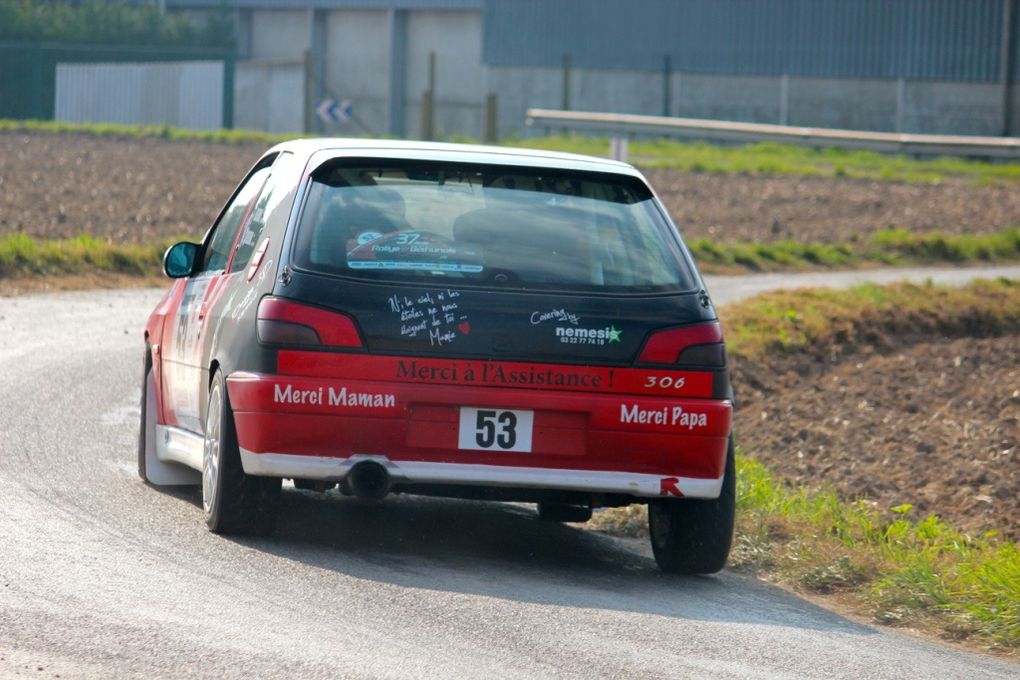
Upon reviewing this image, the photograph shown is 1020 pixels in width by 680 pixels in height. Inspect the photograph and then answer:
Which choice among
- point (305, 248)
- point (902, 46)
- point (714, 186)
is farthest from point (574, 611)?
point (902, 46)

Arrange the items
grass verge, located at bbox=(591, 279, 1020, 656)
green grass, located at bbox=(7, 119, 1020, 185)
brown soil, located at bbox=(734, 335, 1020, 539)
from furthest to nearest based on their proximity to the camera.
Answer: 1. green grass, located at bbox=(7, 119, 1020, 185)
2. brown soil, located at bbox=(734, 335, 1020, 539)
3. grass verge, located at bbox=(591, 279, 1020, 656)

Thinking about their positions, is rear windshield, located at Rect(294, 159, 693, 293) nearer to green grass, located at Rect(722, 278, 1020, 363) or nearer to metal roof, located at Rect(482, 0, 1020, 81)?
green grass, located at Rect(722, 278, 1020, 363)

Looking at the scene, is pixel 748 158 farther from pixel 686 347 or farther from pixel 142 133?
pixel 686 347

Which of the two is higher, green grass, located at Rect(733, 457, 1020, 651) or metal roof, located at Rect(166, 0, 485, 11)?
metal roof, located at Rect(166, 0, 485, 11)

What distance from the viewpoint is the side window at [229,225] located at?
827cm

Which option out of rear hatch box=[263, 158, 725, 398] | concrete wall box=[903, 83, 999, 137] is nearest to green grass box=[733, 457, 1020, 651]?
rear hatch box=[263, 158, 725, 398]

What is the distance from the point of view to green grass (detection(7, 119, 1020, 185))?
3675 cm

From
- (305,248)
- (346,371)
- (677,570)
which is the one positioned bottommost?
(677,570)

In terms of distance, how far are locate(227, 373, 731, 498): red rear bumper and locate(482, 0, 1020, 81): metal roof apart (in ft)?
144

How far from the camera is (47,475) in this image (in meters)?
8.34

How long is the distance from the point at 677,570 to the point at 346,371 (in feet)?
5.29

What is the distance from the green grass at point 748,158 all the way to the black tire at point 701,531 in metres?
28.8

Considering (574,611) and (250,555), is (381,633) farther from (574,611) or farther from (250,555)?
(250,555)

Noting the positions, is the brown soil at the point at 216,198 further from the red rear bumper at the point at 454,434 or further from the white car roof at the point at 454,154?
the red rear bumper at the point at 454,434
